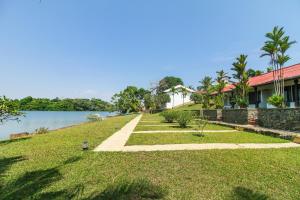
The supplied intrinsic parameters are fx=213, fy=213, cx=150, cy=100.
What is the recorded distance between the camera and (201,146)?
8797 millimetres

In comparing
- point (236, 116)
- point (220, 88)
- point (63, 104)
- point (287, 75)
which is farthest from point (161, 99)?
point (63, 104)

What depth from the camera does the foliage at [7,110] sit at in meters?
10.9

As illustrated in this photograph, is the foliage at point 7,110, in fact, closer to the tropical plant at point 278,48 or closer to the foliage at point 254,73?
the tropical plant at point 278,48

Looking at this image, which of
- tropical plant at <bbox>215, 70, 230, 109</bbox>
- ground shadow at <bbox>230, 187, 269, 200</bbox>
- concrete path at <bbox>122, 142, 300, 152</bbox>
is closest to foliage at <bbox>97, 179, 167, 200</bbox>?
ground shadow at <bbox>230, 187, 269, 200</bbox>

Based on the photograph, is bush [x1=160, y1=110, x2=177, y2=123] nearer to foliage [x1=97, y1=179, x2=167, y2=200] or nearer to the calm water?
the calm water

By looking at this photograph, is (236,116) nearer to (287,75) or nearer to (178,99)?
(287,75)

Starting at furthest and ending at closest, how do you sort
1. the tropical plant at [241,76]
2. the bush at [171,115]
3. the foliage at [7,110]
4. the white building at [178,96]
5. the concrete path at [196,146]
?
the white building at [178,96], the tropical plant at [241,76], the bush at [171,115], the foliage at [7,110], the concrete path at [196,146]

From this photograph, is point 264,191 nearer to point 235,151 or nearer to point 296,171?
point 296,171

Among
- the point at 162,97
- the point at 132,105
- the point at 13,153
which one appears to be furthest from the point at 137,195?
the point at 132,105

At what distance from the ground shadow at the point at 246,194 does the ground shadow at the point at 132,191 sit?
54.6 inches

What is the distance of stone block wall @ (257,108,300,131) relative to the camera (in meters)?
12.1

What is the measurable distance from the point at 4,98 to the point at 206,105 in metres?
28.5

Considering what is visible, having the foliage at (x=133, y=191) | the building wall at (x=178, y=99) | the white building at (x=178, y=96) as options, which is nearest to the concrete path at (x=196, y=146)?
the foliage at (x=133, y=191)

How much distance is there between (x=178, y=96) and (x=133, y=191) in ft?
206
